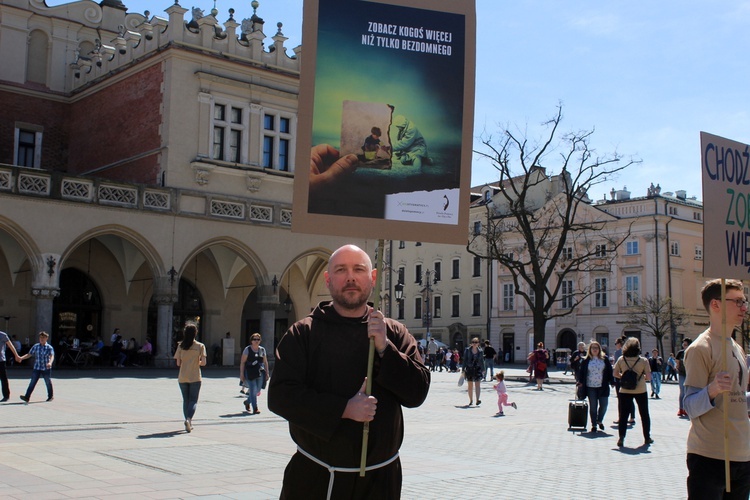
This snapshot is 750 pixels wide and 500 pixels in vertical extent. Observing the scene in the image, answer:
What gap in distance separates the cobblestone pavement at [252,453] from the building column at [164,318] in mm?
12540

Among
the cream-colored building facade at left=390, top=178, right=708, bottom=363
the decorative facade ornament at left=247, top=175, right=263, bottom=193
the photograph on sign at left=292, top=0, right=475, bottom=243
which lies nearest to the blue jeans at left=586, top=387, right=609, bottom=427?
the photograph on sign at left=292, top=0, right=475, bottom=243

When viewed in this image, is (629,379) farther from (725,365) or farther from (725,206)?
(725,365)

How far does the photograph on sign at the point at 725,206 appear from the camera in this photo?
20.2ft

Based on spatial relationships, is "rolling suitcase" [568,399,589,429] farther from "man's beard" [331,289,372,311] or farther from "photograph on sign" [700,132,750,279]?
"man's beard" [331,289,372,311]

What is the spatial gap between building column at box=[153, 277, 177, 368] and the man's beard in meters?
30.3

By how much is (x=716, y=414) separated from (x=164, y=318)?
30055 mm

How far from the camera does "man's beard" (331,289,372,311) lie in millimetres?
4414

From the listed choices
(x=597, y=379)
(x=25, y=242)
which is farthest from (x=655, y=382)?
(x=25, y=242)

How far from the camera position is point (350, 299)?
4.41 m

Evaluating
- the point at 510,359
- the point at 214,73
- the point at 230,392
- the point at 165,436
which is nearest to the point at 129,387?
the point at 230,392

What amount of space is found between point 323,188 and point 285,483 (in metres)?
1.53

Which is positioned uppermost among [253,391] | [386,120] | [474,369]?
[386,120]

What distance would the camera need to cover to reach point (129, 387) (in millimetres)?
23938

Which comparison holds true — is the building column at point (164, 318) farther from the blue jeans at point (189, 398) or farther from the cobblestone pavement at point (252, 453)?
the blue jeans at point (189, 398)
